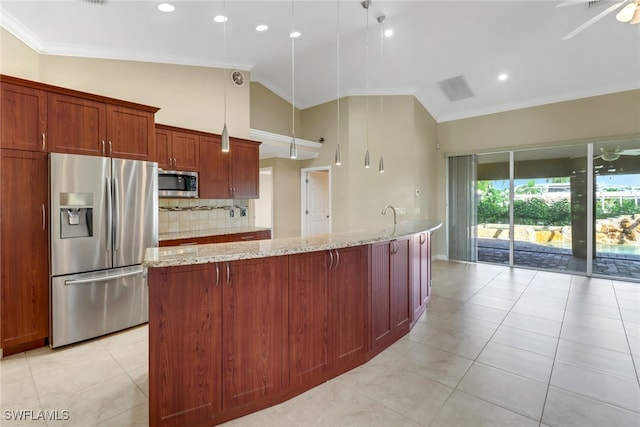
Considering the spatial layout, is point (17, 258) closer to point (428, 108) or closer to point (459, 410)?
point (459, 410)

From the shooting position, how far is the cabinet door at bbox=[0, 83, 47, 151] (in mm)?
2418

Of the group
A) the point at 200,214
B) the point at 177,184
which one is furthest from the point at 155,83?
the point at 200,214

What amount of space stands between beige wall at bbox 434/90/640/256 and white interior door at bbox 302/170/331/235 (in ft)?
8.52

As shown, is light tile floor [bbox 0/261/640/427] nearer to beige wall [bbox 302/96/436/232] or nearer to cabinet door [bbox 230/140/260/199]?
cabinet door [bbox 230/140/260/199]

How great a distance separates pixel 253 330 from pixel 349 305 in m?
0.75

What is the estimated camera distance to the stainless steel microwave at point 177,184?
3701 millimetres

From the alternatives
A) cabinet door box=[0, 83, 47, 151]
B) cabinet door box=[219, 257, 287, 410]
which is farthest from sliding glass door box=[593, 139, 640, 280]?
cabinet door box=[0, 83, 47, 151]

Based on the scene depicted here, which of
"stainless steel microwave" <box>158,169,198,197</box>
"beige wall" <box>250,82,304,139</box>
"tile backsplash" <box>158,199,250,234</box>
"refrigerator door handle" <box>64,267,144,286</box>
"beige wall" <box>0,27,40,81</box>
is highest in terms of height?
"beige wall" <box>250,82,304,139</box>

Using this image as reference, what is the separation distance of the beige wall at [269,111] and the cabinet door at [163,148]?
7.12 ft

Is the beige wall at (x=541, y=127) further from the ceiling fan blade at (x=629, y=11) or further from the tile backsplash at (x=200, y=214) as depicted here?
the tile backsplash at (x=200, y=214)

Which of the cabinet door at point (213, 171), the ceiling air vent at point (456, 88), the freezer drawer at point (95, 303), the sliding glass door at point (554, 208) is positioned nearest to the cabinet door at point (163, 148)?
the cabinet door at point (213, 171)

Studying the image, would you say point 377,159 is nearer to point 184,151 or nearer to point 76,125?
point 184,151

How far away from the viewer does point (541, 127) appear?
5500 mm

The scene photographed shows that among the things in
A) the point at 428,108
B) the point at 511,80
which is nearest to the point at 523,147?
the point at 511,80
